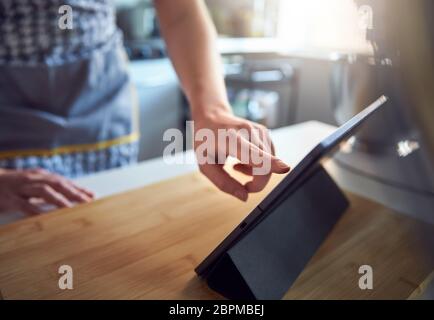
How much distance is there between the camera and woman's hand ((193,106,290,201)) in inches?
13.4

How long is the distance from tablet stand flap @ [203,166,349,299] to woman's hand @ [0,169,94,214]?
24 centimetres

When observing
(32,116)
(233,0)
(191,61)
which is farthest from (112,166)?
(233,0)

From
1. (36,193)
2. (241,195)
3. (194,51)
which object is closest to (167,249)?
(241,195)

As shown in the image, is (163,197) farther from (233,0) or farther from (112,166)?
(233,0)

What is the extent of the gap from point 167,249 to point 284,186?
0.51 ft

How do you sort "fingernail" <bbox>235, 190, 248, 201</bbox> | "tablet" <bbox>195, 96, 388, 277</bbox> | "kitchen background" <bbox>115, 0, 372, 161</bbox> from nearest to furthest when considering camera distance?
"tablet" <bbox>195, 96, 388, 277</bbox>
"fingernail" <bbox>235, 190, 248, 201</bbox>
"kitchen background" <bbox>115, 0, 372, 161</bbox>

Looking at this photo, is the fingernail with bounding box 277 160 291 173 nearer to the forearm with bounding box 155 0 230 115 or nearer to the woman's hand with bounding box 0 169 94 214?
the forearm with bounding box 155 0 230 115

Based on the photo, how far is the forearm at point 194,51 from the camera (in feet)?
1.64

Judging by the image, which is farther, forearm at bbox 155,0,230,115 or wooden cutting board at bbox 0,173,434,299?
forearm at bbox 155,0,230,115

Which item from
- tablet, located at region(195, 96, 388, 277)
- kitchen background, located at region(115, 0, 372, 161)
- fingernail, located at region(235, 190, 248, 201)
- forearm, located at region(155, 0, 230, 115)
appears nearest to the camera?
tablet, located at region(195, 96, 388, 277)

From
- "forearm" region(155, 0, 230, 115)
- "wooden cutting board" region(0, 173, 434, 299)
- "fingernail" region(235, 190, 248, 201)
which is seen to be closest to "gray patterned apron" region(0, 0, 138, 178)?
"forearm" region(155, 0, 230, 115)

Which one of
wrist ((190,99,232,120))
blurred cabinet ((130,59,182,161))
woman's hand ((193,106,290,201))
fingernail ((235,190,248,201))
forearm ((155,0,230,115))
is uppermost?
forearm ((155,0,230,115))

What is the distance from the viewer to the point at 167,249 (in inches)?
15.2
